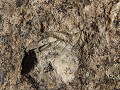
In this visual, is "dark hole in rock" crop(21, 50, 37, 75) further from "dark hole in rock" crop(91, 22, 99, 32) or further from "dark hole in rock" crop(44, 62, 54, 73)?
"dark hole in rock" crop(91, 22, 99, 32)

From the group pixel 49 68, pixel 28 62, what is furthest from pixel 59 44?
pixel 28 62

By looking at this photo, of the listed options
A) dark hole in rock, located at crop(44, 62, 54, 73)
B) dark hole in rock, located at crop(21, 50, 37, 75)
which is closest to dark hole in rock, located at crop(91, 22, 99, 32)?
dark hole in rock, located at crop(44, 62, 54, 73)

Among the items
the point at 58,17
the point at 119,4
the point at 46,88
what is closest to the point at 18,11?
the point at 58,17

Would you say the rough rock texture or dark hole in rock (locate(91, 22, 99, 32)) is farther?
dark hole in rock (locate(91, 22, 99, 32))

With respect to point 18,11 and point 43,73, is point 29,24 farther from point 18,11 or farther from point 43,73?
point 43,73

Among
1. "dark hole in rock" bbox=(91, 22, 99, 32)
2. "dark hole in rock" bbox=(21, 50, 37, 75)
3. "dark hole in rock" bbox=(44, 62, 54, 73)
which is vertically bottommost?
"dark hole in rock" bbox=(44, 62, 54, 73)

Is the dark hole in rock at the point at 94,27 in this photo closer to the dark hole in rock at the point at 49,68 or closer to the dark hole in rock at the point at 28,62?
the dark hole in rock at the point at 49,68

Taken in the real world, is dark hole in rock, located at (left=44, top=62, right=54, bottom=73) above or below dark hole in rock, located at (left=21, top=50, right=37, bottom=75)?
below

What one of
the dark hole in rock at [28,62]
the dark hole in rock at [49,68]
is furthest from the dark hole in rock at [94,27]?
the dark hole in rock at [28,62]

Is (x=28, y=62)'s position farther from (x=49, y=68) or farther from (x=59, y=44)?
(x=59, y=44)
